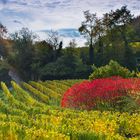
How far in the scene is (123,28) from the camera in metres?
85.8

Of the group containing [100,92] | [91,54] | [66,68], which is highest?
[91,54]

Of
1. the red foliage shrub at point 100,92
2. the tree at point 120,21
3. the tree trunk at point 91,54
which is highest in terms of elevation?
the tree at point 120,21

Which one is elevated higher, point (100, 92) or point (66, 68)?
point (66, 68)

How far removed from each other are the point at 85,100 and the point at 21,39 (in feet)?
189

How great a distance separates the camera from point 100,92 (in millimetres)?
30969

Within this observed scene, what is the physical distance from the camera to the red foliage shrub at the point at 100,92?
3092 cm

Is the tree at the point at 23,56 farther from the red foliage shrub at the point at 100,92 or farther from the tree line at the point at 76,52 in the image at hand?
the red foliage shrub at the point at 100,92

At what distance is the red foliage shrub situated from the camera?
3092cm

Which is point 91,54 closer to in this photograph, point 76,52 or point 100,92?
point 76,52

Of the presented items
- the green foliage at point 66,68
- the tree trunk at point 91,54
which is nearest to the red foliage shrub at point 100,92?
the green foliage at point 66,68

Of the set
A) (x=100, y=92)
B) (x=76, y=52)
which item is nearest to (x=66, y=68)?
(x=76, y=52)

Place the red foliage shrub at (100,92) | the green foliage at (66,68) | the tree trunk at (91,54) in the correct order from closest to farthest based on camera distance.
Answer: the red foliage shrub at (100,92) < the green foliage at (66,68) < the tree trunk at (91,54)

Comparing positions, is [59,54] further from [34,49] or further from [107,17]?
[107,17]

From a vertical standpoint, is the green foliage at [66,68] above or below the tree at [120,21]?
below
